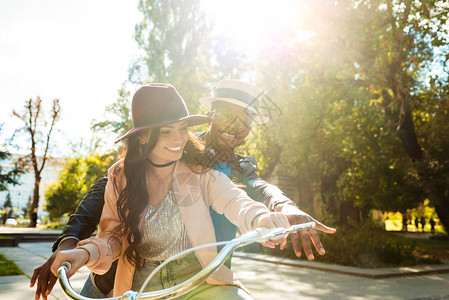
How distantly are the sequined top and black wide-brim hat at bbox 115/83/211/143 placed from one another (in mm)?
432

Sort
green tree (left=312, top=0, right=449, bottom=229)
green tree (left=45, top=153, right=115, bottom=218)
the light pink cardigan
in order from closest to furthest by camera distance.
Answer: the light pink cardigan < green tree (left=312, top=0, right=449, bottom=229) < green tree (left=45, top=153, right=115, bottom=218)

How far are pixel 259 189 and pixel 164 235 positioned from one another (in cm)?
65

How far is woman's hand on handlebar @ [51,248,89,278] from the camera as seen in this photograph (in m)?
1.57

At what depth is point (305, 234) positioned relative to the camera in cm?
145

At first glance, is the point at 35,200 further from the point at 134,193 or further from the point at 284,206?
the point at 284,206

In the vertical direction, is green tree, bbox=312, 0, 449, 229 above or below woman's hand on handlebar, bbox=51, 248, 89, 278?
above

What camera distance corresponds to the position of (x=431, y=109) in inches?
565

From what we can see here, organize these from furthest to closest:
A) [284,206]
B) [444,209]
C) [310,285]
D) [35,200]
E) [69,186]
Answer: [69,186]
[35,200]
[444,209]
[310,285]
[284,206]

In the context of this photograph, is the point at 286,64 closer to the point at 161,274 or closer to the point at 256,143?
the point at 256,143

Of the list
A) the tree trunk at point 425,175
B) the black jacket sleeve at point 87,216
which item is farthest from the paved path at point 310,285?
the black jacket sleeve at point 87,216

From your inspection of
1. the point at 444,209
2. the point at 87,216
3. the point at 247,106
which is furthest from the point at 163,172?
the point at 444,209

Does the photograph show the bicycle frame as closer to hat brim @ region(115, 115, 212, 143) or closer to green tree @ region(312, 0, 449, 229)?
hat brim @ region(115, 115, 212, 143)

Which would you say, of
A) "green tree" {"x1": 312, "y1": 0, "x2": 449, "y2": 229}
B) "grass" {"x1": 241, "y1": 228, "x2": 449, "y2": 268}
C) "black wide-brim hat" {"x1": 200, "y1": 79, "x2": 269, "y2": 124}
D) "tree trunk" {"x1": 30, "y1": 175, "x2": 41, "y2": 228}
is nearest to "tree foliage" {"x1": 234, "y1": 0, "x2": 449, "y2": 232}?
"green tree" {"x1": 312, "y1": 0, "x2": 449, "y2": 229}

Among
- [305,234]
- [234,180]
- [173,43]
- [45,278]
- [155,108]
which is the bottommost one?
[45,278]
